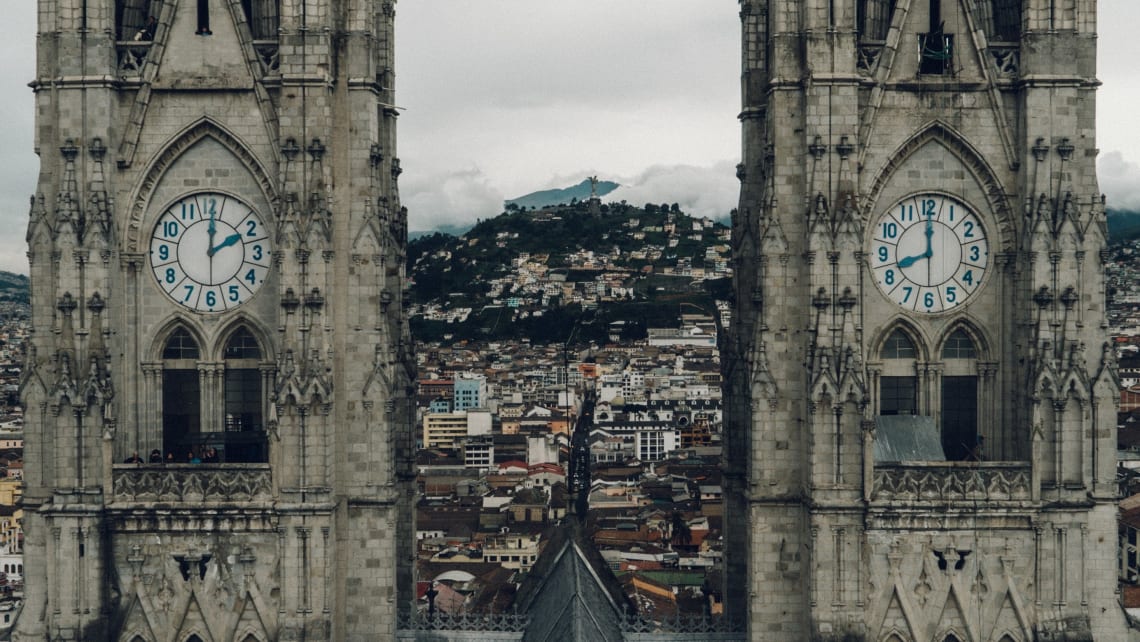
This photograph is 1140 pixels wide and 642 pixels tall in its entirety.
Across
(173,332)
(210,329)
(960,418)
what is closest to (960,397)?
(960,418)

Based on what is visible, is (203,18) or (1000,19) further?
(1000,19)

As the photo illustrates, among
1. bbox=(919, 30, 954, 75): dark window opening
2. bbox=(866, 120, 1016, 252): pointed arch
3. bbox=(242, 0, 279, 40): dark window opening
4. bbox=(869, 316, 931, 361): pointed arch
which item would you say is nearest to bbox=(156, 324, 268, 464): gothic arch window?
bbox=(242, 0, 279, 40): dark window opening

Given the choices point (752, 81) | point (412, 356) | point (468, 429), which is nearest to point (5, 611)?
point (412, 356)

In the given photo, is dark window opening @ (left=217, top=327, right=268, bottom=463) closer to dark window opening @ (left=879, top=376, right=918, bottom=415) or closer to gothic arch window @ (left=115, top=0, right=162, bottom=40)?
gothic arch window @ (left=115, top=0, right=162, bottom=40)

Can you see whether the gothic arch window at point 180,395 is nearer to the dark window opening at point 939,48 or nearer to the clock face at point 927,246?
the clock face at point 927,246

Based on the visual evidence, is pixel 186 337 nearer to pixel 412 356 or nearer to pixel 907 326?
pixel 412 356

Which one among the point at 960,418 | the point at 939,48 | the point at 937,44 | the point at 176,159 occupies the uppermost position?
the point at 937,44

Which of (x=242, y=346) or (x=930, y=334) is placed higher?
(x=930, y=334)

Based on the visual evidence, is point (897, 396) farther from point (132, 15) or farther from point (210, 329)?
point (132, 15)
